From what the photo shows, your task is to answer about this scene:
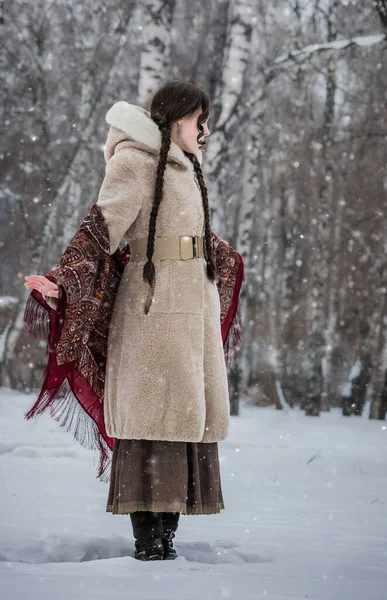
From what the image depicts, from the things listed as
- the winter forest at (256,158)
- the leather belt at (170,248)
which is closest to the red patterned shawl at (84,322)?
the leather belt at (170,248)

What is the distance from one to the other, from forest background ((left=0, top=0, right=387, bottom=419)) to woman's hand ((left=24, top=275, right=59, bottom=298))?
5.53 metres

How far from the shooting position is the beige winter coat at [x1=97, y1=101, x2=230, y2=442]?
133 inches

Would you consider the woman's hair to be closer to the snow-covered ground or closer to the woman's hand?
the woman's hand

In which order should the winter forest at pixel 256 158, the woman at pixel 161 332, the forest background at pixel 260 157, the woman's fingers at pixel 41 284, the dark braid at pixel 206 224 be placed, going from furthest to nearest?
the forest background at pixel 260 157 < the winter forest at pixel 256 158 < the dark braid at pixel 206 224 < the woman at pixel 161 332 < the woman's fingers at pixel 41 284

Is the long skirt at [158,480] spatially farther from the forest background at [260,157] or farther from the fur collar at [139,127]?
the forest background at [260,157]

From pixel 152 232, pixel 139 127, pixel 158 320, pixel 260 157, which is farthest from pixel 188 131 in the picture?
pixel 260 157

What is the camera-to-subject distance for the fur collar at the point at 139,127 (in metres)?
3.54

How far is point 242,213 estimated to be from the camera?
33.6 ft

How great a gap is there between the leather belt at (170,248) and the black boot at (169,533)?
3.70 feet

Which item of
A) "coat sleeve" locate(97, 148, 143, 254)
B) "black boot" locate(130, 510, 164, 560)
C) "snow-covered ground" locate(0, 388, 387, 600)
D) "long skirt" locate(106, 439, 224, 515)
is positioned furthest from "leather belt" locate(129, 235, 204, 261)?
"snow-covered ground" locate(0, 388, 387, 600)

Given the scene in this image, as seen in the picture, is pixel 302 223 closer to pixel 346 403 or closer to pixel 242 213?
pixel 346 403

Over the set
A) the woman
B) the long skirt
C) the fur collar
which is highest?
the fur collar

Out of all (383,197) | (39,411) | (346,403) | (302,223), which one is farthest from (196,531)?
(302,223)

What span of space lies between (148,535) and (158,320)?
91 centimetres
